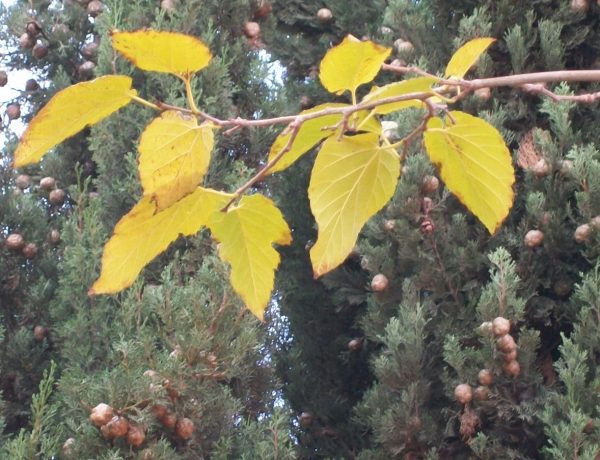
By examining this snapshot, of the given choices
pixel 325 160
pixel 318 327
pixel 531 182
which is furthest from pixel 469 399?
pixel 325 160

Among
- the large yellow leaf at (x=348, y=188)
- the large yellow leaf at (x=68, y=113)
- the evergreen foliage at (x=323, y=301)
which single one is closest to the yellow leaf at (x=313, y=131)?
the large yellow leaf at (x=348, y=188)

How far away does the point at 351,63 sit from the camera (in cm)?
74

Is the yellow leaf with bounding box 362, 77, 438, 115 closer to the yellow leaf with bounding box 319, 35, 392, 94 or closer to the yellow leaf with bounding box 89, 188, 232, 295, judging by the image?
the yellow leaf with bounding box 319, 35, 392, 94

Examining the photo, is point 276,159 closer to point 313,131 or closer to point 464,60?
point 313,131

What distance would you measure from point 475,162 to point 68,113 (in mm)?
277

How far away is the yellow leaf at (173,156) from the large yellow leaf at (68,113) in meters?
0.03

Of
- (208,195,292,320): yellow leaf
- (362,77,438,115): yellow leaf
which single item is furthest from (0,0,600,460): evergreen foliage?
(362,77,438,115): yellow leaf

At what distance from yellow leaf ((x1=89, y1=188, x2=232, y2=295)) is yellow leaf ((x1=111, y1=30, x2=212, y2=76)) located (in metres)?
0.08

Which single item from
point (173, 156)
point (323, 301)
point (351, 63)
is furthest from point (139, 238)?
point (323, 301)

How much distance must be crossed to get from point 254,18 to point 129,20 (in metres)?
0.54

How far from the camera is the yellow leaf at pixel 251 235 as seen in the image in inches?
29.1

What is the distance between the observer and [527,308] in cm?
345

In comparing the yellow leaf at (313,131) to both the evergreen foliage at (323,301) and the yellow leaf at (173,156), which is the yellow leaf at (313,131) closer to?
the yellow leaf at (173,156)

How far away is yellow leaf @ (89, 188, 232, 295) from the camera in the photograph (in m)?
0.69
